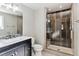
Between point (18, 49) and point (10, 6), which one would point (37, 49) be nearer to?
point (18, 49)

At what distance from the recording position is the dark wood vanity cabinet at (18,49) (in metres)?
1.13

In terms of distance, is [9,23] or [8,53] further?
[9,23]

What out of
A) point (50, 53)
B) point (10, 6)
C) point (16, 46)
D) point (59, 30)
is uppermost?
point (10, 6)

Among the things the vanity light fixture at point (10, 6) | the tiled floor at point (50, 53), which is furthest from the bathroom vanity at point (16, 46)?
the vanity light fixture at point (10, 6)

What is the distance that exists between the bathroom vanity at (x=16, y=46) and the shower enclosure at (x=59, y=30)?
0.38m

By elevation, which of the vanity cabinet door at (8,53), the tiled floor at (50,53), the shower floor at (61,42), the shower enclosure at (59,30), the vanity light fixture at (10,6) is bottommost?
the tiled floor at (50,53)

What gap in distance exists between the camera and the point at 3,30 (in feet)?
4.02

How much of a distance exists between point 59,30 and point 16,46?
762mm

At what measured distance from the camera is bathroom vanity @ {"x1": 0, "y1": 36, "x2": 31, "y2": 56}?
112cm

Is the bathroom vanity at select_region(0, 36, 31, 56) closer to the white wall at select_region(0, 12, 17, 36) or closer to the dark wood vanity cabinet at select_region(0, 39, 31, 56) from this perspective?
the dark wood vanity cabinet at select_region(0, 39, 31, 56)

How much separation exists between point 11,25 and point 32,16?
1.25 ft

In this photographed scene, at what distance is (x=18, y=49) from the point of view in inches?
51.1

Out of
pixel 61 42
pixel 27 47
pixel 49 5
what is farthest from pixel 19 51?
pixel 49 5

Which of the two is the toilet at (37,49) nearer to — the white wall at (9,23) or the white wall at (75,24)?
the white wall at (9,23)
